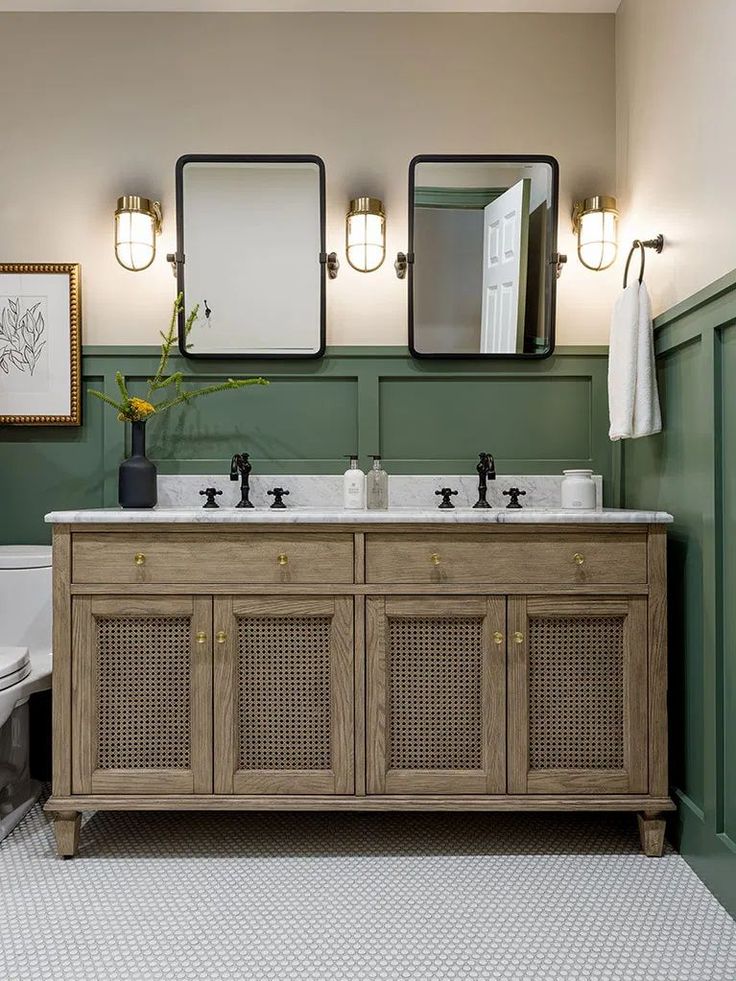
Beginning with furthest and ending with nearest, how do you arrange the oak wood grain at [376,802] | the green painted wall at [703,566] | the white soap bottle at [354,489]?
the white soap bottle at [354,489], the oak wood grain at [376,802], the green painted wall at [703,566]

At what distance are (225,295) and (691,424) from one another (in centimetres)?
150

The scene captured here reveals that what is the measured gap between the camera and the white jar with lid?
7.08ft

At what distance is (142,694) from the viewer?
6.25ft

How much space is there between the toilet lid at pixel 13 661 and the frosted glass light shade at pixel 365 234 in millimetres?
1548

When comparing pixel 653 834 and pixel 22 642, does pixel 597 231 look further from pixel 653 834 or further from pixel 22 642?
pixel 22 642

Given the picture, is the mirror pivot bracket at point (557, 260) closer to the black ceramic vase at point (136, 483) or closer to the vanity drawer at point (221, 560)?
the vanity drawer at point (221, 560)

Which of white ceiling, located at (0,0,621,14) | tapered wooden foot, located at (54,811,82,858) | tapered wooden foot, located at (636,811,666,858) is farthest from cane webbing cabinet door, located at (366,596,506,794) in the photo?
white ceiling, located at (0,0,621,14)

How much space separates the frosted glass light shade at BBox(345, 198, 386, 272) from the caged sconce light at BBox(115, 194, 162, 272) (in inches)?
25.4

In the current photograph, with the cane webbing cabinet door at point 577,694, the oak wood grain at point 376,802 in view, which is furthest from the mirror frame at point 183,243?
the oak wood grain at point 376,802

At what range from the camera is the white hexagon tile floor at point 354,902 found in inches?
58.6

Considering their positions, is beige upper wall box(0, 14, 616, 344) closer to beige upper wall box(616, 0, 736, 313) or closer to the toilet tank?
beige upper wall box(616, 0, 736, 313)

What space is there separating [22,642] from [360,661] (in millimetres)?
1134

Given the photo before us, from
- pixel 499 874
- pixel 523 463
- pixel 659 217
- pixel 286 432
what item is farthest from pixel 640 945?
pixel 659 217

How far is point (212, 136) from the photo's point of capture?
2.49 m
